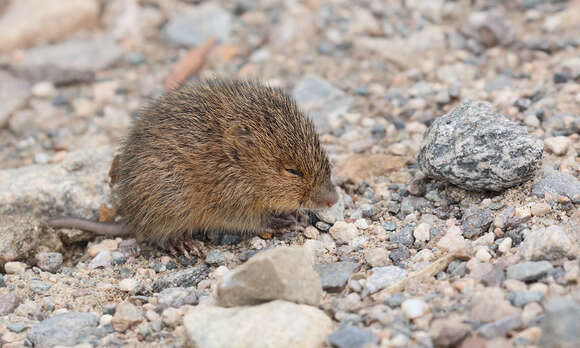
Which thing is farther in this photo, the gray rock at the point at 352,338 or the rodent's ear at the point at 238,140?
the rodent's ear at the point at 238,140

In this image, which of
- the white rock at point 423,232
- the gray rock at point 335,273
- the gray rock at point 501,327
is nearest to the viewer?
the gray rock at point 501,327

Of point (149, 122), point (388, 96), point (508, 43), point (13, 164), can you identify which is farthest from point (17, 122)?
point (508, 43)

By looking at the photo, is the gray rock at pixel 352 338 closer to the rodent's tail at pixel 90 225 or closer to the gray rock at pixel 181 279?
the gray rock at pixel 181 279

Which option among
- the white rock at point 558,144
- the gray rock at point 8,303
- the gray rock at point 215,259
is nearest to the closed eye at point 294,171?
the gray rock at point 215,259

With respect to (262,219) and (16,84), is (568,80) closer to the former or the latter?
(262,219)

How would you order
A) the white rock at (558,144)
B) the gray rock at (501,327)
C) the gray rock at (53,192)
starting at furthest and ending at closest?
the gray rock at (53,192), the white rock at (558,144), the gray rock at (501,327)

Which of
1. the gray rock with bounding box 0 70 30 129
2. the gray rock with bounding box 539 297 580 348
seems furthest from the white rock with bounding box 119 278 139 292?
the gray rock with bounding box 0 70 30 129

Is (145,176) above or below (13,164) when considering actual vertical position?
above
